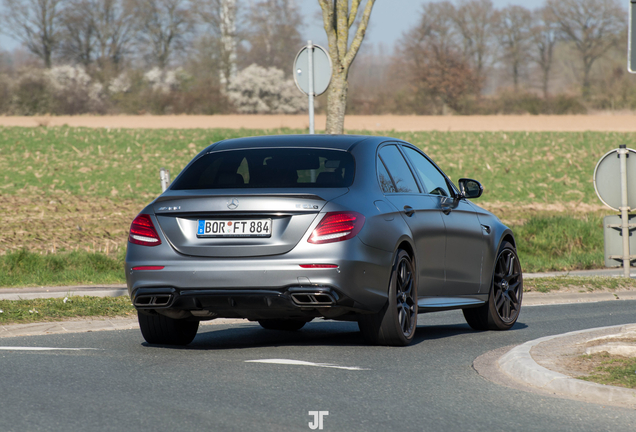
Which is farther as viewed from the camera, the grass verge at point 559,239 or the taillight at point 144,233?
the grass verge at point 559,239

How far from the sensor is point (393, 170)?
26.5 ft

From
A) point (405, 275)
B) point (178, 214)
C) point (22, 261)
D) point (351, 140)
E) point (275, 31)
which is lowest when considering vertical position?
point (22, 261)

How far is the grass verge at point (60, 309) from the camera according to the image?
9484mm

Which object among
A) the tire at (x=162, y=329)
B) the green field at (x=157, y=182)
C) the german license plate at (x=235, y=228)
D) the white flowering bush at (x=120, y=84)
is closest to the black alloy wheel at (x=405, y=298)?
the german license plate at (x=235, y=228)

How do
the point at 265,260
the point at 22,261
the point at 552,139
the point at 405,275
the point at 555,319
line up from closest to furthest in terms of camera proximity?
the point at 265,260 < the point at 405,275 < the point at 555,319 < the point at 22,261 < the point at 552,139

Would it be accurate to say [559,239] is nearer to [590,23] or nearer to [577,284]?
[577,284]

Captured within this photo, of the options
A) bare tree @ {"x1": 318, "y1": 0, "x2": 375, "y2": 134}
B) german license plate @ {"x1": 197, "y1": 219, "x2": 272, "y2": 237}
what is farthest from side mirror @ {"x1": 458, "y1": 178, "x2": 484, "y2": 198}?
bare tree @ {"x1": 318, "y1": 0, "x2": 375, "y2": 134}

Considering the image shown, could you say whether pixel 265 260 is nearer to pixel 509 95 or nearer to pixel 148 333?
pixel 148 333

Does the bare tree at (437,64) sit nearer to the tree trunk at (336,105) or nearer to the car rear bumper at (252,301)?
the tree trunk at (336,105)

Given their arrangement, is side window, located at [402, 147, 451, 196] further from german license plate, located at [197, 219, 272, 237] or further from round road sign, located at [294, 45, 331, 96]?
round road sign, located at [294, 45, 331, 96]

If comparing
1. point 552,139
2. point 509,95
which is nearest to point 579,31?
point 509,95

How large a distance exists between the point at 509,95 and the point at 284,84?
703 inches

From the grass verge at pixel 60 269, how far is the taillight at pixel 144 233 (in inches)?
266

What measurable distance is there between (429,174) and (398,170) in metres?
0.82
